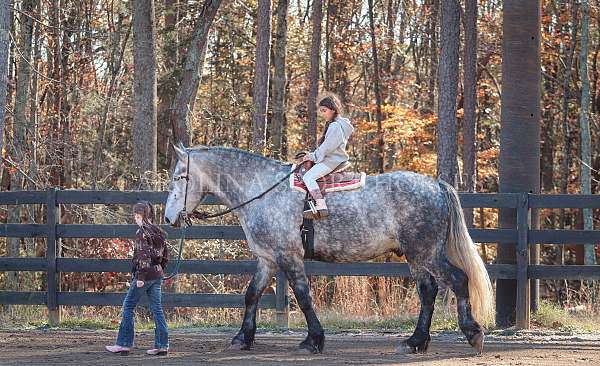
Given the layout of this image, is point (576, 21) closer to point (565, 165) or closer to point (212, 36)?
point (565, 165)

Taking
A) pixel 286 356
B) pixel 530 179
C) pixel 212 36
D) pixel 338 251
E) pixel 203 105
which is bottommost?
pixel 286 356

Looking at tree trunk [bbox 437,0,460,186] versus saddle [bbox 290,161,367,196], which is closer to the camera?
saddle [bbox 290,161,367,196]

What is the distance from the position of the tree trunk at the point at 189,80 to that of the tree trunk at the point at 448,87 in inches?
167

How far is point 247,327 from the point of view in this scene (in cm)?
995

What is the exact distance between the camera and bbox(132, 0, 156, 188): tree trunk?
16625 millimetres

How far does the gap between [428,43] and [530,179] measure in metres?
21.5

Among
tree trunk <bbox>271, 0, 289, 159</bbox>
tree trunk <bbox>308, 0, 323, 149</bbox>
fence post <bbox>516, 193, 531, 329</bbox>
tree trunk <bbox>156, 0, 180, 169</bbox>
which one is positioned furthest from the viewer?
tree trunk <bbox>308, 0, 323, 149</bbox>

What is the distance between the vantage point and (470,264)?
975 cm

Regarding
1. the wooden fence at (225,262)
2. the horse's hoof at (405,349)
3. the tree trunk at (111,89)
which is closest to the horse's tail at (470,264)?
the horse's hoof at (405,349)

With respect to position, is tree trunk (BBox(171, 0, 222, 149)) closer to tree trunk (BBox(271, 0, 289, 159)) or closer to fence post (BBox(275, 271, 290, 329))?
fence post (BBox(275, 271, 290, 329))

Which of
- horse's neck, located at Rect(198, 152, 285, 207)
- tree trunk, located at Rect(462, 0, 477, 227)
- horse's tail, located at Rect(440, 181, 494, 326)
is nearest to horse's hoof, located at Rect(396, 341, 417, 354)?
horse's tail, located at Rect(440, 181, 494, 326)

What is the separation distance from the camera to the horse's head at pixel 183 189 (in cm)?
993

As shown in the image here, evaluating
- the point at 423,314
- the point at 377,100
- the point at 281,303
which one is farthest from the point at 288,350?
the point at 377,100

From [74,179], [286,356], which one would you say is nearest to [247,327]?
[286,356]
